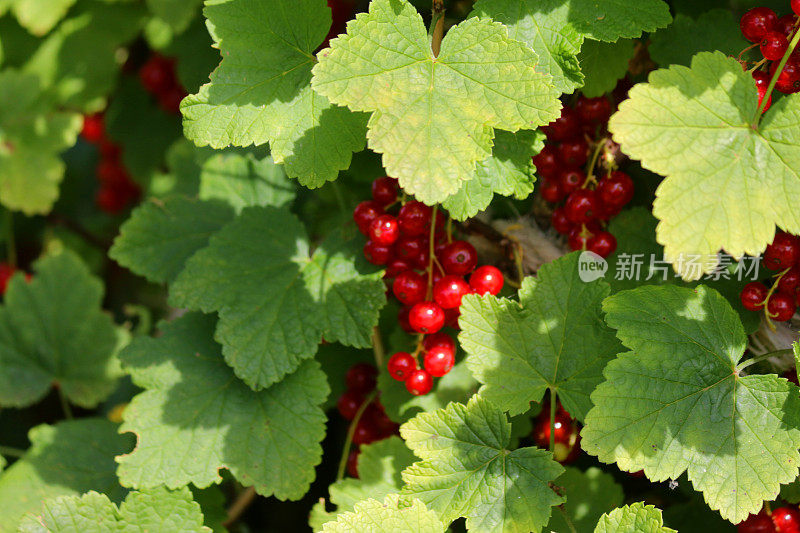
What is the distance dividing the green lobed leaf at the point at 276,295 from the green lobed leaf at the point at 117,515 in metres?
0.26

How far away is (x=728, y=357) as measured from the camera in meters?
0.96

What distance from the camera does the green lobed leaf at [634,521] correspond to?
2.93 feet

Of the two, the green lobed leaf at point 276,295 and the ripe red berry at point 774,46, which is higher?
the ripe red berry at point 774,46

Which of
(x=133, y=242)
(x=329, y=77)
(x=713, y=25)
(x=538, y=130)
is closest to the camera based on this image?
(x=329, y=77)

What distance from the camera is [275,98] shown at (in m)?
1.03

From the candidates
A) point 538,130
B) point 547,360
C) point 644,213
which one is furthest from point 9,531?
point 644,213

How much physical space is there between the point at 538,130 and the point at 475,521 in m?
0.63

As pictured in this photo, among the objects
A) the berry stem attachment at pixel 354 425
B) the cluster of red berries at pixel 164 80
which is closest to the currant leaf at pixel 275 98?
the berry stem attachment at pixel 354 425

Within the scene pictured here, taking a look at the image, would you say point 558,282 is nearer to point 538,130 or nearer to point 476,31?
point 538,130

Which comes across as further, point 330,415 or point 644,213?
point 330,415

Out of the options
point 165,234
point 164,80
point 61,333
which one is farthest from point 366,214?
point 164,80

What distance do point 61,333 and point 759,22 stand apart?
173 centimetres

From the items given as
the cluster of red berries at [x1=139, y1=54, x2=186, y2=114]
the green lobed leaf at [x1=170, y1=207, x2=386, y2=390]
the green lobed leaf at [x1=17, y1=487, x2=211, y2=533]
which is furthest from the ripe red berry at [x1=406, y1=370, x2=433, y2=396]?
the cluster of red berries at [x1=139, y1=54, x2=186, y2=114]

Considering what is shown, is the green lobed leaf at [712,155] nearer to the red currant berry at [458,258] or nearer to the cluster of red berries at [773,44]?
the cluster of red berries at [773,44]
